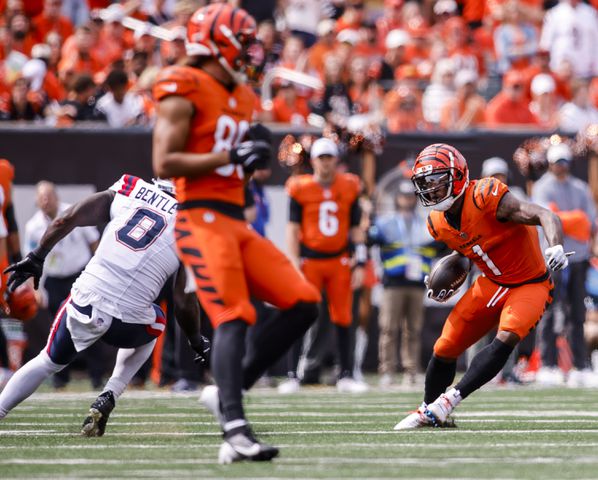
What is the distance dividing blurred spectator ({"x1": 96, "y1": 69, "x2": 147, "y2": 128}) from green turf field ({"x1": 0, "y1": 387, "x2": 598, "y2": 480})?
3.74 metres

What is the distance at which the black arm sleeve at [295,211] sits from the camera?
11188 millimetres

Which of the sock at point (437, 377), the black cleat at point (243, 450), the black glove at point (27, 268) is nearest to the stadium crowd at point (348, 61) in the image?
the sock at point (437, 377)

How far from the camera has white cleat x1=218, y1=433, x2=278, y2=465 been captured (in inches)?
201

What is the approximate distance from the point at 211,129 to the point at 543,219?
1860mm

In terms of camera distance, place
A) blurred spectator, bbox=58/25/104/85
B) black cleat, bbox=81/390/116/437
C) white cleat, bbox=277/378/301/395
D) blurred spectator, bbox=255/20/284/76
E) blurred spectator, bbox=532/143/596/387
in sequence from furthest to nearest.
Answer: blurred spectator, bbox=255/20/284/76 < blurred spectator, bbox=58/25/104/85 < blurred spectator, bbox=532/143/596/387 < white cleat, bbox=277/378/301/395 < black cleat, bbox=81/390/116/437

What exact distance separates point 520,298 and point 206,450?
1955 mm

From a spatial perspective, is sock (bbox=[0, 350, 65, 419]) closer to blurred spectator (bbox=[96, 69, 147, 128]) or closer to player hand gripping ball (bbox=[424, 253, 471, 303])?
player hand gripping ball (bbox=[424, 253, 471, 303])

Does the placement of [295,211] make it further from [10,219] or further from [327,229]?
[10,219]

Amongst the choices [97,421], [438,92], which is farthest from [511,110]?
[97,421]

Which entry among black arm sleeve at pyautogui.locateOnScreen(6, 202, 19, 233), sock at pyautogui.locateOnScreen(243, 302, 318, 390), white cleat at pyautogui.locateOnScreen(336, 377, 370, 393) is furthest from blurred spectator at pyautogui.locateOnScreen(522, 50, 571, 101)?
sock at pyautogui.locateOnScreen(243, 302, 318, 390)

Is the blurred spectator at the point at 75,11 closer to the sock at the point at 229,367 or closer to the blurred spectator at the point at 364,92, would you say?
the blurred spectator at the point at 364,92

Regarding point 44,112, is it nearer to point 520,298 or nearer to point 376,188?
point 376,188

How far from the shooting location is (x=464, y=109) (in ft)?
44.4

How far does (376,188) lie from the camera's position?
40.4 feet
